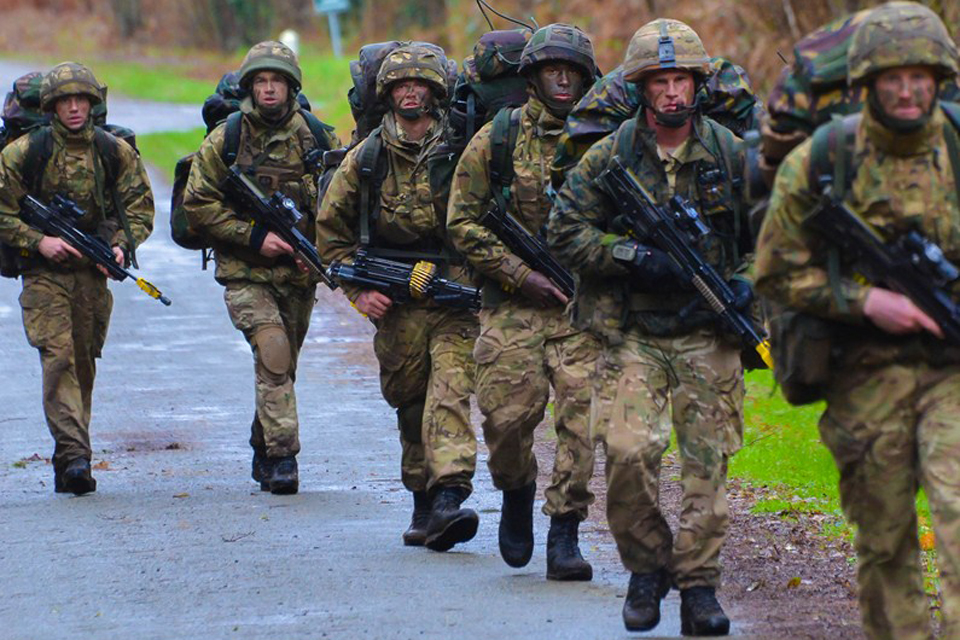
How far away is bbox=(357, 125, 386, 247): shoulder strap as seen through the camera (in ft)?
29.0

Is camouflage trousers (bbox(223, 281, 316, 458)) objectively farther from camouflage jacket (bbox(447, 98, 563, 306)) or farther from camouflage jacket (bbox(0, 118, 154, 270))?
camouflage jacket (bbox(447, 98, 563, 306))

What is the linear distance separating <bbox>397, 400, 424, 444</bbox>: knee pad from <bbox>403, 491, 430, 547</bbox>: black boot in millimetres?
260

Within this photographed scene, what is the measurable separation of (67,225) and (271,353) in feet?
4.40

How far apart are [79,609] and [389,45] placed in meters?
3.21

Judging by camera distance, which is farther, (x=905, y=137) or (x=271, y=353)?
(x=271, y=353)

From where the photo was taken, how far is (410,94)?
8.80m

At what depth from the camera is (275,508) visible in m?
9.88

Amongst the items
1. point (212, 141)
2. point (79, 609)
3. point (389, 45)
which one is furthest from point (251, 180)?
point (79, 609)

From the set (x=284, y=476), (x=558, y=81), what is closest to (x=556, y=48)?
Answer: (x=558, y=81)

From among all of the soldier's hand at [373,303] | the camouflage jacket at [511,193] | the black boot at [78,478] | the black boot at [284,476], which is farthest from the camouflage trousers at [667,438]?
Result: the black boot at [78,478]

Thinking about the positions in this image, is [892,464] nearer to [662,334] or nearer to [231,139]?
[662,334]

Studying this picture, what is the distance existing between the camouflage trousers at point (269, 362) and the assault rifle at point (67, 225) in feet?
2.09

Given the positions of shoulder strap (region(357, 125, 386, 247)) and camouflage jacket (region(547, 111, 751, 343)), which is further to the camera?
shoulder strap (region(357, 125, 386, 247))

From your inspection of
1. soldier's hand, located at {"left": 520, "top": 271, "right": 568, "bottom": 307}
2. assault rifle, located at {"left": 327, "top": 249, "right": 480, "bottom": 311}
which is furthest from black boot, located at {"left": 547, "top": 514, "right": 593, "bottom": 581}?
assault rifle, located at {"left": 327, "top": 249, "right": 480, "bottom": 311}
